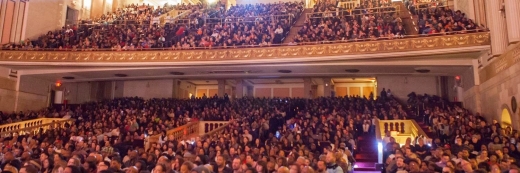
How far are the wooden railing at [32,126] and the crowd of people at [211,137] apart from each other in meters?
0.74

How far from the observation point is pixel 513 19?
11.6 meters

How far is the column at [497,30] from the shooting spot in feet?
41.2

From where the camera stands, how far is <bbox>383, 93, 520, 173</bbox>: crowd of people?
6.74m

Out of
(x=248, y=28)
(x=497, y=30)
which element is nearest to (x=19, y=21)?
(x=248, y=28)

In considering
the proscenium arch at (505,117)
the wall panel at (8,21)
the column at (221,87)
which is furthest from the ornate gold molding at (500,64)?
the wall panel at (8,21)

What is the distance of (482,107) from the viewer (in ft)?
48.0

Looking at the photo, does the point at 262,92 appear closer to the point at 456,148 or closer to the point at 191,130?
the point at 191,130

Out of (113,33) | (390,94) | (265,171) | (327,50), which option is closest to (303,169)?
(265,171)

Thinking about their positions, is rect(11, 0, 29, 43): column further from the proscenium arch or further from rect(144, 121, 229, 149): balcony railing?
the proscenium arch

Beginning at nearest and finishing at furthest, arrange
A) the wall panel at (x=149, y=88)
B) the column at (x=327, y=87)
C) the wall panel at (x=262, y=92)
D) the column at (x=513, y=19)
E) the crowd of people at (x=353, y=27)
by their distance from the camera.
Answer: the column at (x=513, y=19) < the crowd of people at (x=353, y=27) < the column at (x=327, y=87) < the wall panel at (x=149, y=88) < the wall panel at (x=262, y=92)

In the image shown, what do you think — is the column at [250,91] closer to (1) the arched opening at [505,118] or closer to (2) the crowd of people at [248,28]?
(2) the crowd of people at [248,28]

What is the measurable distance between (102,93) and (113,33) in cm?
527

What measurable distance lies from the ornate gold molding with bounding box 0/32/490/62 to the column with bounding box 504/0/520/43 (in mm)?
1833

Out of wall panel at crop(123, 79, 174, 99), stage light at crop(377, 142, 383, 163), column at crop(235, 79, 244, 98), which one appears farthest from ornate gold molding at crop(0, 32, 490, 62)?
column at crop(235, 79, 244, 98)
